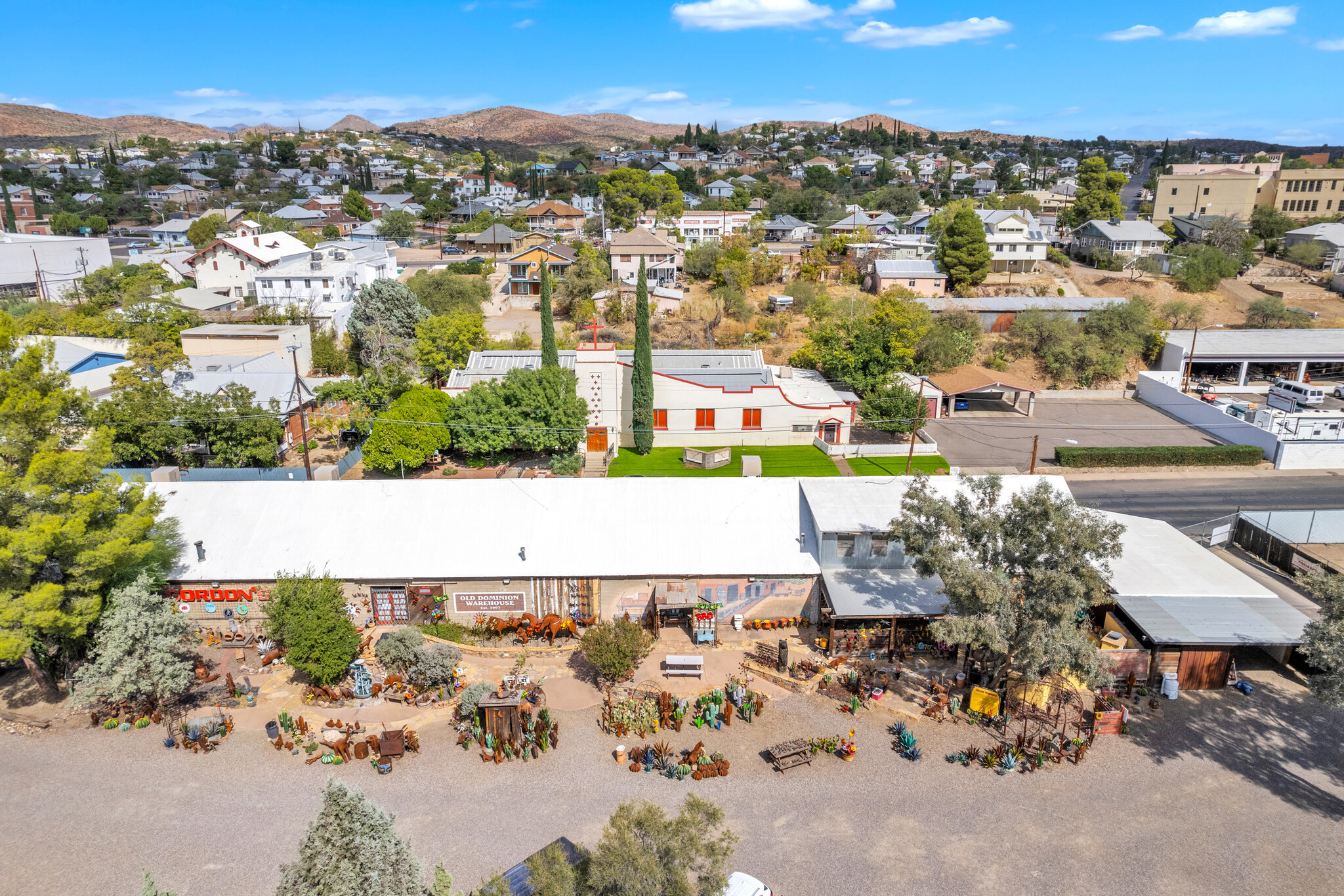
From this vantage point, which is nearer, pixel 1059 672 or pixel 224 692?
pixel 1059 672

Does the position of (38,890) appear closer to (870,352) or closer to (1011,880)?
(1011,880)

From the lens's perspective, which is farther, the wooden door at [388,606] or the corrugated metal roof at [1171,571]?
the wooden door at [388,606]

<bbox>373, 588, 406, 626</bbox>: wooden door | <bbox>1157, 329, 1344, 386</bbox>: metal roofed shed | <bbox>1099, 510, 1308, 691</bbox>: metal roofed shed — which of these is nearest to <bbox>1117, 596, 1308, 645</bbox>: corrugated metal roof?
<bbox>1099, 510, 1308, 691</bbox>: metal roofed shed

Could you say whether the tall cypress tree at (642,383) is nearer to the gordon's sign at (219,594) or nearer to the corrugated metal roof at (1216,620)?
the gordon's sign at (219,594)

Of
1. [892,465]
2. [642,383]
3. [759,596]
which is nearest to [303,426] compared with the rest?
[642,383]

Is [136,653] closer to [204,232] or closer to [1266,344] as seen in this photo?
[1266,344]

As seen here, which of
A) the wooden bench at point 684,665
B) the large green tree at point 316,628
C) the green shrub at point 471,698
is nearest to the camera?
the green shrub at point 471,698

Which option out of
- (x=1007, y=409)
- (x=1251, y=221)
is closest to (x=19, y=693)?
(x=1007, y=409)

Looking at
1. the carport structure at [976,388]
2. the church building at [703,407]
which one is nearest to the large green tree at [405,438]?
the church building at [703,407]
